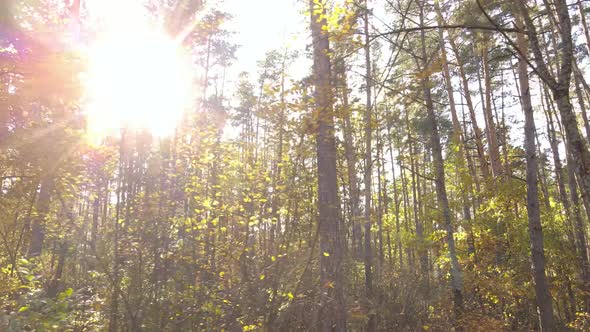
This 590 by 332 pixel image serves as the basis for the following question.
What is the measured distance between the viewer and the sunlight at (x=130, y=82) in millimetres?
5312

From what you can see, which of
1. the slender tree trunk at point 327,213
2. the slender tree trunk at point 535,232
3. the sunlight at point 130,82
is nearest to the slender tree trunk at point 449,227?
the slender tree trunk at point 535,232

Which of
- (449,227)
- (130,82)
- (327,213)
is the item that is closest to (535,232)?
(449,227)

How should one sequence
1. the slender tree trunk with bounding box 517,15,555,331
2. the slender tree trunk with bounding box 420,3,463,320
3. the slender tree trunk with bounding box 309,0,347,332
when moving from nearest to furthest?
the slender tree trunk with bounding box 309,0,347,332
the slender tree trunk with bounding box 517,15,555,331
the slender tree trunk with bounding box 420,3,463,320

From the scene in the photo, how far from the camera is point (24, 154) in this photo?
14.8 feet

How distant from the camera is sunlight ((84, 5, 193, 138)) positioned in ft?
17.4

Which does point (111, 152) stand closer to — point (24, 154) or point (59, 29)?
point (24, 154)

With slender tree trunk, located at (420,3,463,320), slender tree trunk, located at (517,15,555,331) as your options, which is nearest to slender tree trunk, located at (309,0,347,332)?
slender tree trunk, located at (420,3,463,320)

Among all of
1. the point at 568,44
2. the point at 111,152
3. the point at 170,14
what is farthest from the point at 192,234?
the point at 170,14

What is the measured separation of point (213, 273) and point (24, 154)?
8.95 ft

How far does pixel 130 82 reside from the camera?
6859 mm

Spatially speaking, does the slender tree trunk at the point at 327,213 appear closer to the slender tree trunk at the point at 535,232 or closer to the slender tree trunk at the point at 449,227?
Result: the slender tree trunk at the point at 449,227

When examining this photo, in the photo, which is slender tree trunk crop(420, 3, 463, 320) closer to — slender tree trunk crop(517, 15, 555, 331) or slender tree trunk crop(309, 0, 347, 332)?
slender tree trunk crop(517, 15, 555, 331)

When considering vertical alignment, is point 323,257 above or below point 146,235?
below

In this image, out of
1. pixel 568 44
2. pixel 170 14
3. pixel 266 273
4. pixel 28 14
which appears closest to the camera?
pixel 568 44
